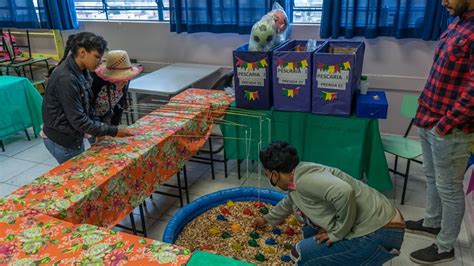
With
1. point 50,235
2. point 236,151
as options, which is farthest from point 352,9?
point 50,235

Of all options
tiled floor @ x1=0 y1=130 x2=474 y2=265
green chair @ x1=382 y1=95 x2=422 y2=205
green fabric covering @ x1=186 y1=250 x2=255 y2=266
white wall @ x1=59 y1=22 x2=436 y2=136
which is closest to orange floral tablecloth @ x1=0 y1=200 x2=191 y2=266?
green fabric covering @ x1=186 y1=250 x2=255 y2=266

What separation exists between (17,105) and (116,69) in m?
2.10

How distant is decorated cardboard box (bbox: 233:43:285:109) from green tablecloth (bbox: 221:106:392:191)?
0.09 m

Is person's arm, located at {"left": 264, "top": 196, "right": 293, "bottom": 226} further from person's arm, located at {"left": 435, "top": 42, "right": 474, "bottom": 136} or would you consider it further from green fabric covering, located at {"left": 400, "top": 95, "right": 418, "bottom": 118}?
green fabric covering, located at {"left": 400, "top": 95, "right": 418, "bottom": 118}

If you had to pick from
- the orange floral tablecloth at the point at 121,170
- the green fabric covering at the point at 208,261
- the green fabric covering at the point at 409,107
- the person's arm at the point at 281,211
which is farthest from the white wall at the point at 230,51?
the green fabric covering at the point at 208,261

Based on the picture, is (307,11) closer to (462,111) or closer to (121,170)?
(462,111)

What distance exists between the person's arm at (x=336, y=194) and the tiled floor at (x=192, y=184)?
93cm

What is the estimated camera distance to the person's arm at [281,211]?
6.68ft

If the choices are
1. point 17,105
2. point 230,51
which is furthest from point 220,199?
point 17,105

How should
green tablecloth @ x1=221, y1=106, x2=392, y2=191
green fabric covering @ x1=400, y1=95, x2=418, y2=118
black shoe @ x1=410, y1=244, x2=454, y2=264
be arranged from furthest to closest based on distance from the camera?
green fabric covering @ x1=400, y1=95, x2=418, y2=118 → green tablecloth @ x1=221, y1=106, x2=392, y2=191 → black shoe @ x1=410, y1=244, x2=454, y2=264

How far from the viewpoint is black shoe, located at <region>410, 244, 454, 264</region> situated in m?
2.30

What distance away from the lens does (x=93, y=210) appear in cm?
190

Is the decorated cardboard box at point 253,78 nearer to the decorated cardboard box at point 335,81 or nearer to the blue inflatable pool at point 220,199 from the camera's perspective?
the decorated cardboard box at point 335,81

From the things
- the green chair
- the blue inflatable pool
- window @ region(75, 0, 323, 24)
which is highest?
window @ region(75, 0, 323, 24)
